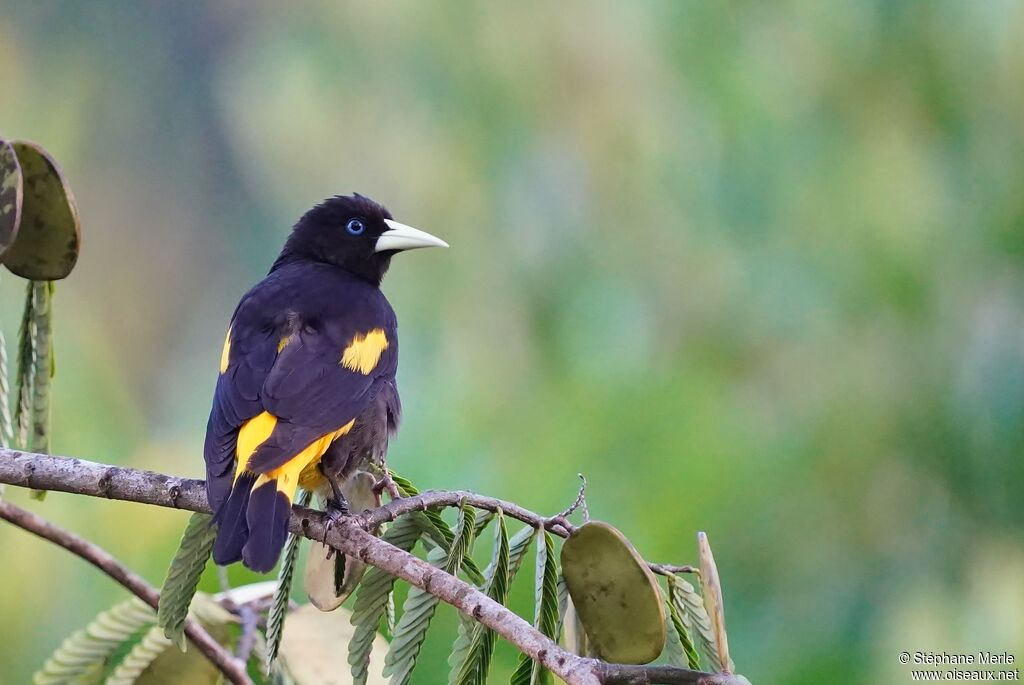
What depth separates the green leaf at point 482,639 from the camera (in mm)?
1070

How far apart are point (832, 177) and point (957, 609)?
142 cm

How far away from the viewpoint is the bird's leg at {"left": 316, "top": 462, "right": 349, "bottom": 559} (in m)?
1.50

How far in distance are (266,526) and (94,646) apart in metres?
0.46

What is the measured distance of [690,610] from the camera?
3.83ft

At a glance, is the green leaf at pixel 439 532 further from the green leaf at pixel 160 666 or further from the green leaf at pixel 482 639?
the green leaf at pixel 160 666

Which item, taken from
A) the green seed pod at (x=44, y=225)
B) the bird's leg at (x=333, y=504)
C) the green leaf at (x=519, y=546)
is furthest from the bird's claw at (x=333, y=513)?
the green seed pod at (x=44, y=225)

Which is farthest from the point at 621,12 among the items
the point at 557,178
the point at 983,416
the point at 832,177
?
the point at 983,416

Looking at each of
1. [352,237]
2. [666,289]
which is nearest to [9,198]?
[352,237]

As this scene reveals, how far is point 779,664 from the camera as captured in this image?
10.6 ft

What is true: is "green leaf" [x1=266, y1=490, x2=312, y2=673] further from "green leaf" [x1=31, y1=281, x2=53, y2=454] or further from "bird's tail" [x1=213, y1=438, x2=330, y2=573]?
"green leaf" [x1=31, y1=281, x2=53, y2=454]

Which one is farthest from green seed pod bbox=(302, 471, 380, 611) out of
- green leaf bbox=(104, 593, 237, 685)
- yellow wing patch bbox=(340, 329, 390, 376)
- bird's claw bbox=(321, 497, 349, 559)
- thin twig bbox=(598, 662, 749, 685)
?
thin twig bbox=(598, 662, 749, 685)

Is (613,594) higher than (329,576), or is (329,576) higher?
(613,594)

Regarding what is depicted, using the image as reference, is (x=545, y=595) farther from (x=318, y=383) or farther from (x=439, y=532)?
(x=318, y=383)

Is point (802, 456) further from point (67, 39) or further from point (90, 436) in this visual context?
point (67, 39)
